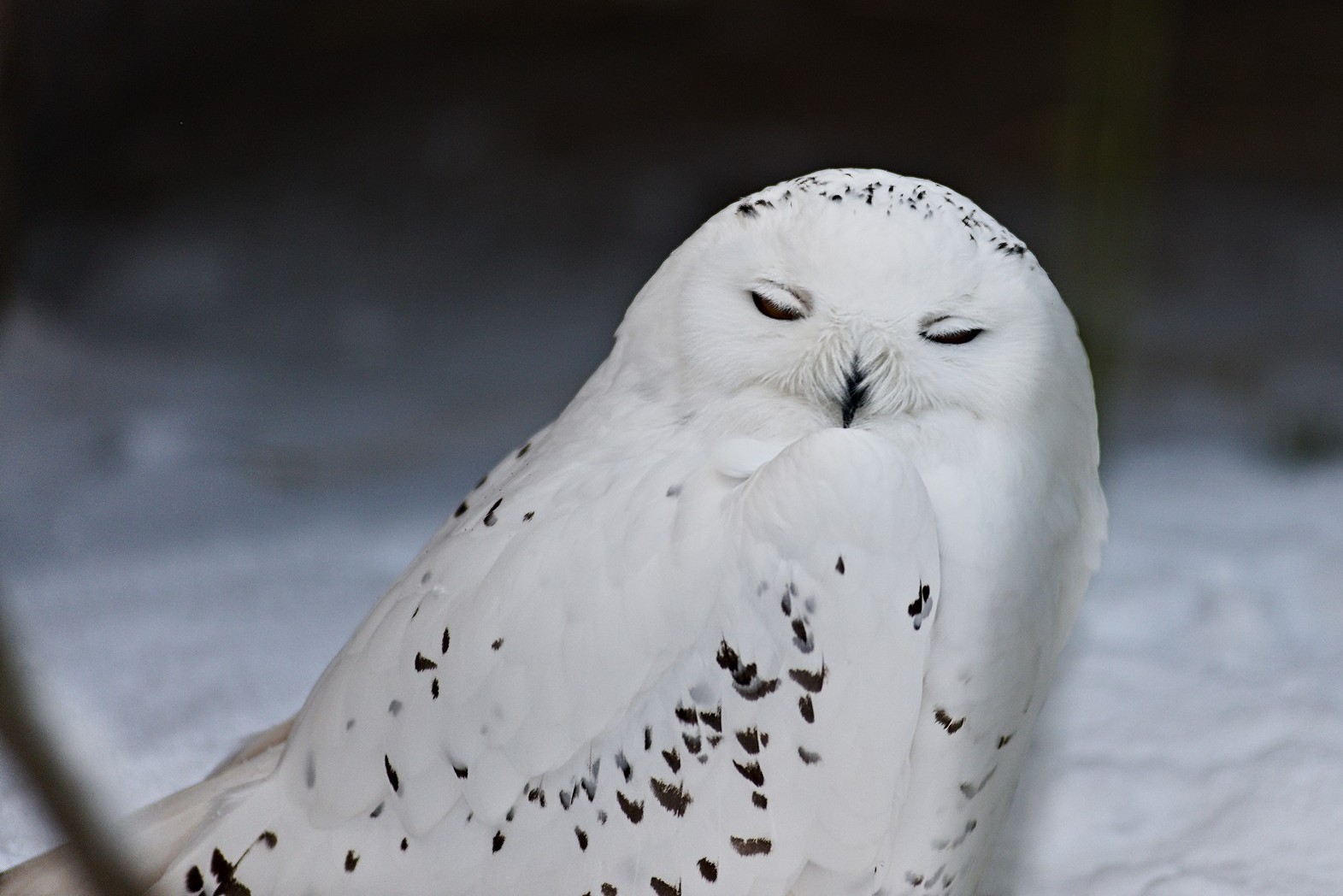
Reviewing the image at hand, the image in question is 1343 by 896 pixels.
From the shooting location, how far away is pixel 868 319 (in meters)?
1.21

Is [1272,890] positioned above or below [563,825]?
below

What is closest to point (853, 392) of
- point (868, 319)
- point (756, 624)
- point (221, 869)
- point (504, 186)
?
point (868, 319)

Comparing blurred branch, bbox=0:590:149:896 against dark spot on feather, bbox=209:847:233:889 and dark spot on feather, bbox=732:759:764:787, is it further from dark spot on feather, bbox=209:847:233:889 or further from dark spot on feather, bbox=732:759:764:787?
dark spot on feather, bbox=209:847:233:889

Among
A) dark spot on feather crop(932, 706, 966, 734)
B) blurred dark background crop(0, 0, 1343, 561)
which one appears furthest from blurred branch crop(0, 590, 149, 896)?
blurred dark background crop(0, 0, 1343, 561)

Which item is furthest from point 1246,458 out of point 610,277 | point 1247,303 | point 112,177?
point 112,177

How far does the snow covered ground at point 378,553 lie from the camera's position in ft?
6.14

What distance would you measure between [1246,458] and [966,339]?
7.04 ft

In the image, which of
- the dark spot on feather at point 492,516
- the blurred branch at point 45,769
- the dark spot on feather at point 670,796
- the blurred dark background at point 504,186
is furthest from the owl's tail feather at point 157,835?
the blurred dark background at point 504,186

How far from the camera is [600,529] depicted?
121 centimetres

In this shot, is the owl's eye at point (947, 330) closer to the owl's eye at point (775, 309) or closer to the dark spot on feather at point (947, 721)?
the owl's eye at point (775, 309)

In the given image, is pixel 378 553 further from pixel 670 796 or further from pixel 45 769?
pixel 45 769

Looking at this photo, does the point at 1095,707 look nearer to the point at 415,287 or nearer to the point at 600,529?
the point at 600,529

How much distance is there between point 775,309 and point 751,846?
1.78ft

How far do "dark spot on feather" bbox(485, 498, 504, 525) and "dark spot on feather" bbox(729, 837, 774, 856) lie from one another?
0.44 meters
